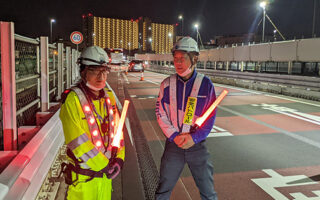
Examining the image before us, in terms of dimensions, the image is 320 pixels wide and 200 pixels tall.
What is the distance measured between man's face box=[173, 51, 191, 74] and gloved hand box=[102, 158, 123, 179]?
114cm

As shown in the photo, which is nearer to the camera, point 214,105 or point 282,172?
point 214,105

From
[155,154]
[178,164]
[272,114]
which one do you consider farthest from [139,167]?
[272,114]

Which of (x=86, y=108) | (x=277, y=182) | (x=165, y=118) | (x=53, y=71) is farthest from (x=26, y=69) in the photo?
(x=277, y=182)

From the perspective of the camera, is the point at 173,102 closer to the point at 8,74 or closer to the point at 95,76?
the point at 95,76

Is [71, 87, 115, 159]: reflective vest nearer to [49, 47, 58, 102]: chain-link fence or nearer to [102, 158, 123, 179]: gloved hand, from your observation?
[102, 158, 123, 179]: gloved hand

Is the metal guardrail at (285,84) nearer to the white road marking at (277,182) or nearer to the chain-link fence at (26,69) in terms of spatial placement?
the white road marking at (277,182)

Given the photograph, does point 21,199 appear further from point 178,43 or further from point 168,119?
point 178,43

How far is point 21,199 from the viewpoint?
2359 mm

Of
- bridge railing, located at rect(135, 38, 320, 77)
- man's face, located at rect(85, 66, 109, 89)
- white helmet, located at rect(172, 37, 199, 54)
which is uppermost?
bridge railing, located at rect(135, 38, 320, 77)

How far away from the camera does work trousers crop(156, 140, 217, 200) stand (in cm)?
321

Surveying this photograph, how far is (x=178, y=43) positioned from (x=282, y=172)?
3.29 m

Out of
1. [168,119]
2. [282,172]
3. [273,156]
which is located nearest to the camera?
[168,119]

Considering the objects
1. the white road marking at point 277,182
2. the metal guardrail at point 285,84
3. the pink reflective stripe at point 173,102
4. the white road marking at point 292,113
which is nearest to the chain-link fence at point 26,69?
the pink reflective stripe at point 173,102

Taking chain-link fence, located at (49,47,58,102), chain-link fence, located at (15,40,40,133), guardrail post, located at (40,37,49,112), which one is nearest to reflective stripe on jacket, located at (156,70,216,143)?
chain-link fence, located at (15,40,40,133)
